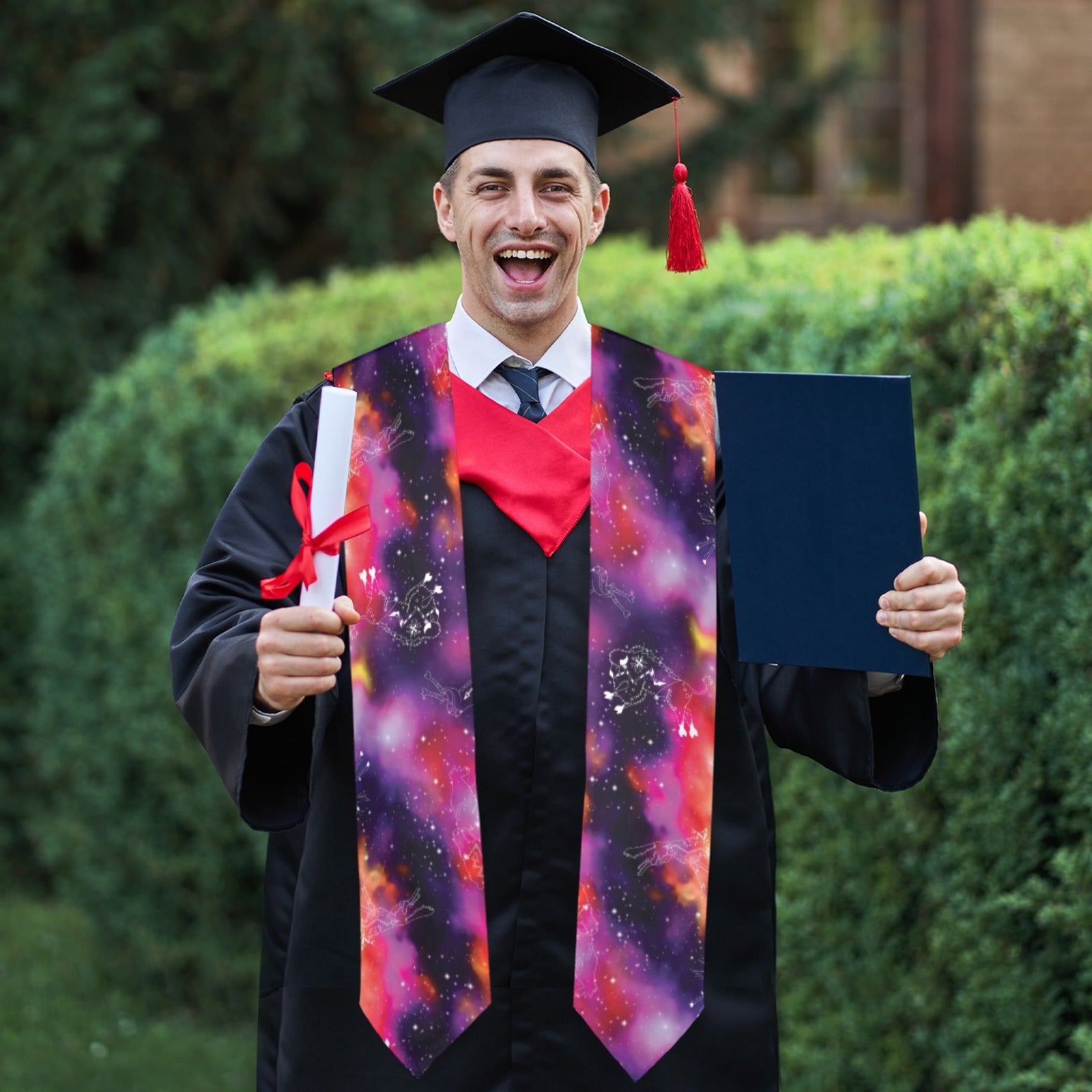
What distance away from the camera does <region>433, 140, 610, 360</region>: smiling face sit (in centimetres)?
236

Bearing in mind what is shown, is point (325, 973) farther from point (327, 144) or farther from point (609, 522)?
point (327, 144)

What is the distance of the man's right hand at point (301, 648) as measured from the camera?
196 cm

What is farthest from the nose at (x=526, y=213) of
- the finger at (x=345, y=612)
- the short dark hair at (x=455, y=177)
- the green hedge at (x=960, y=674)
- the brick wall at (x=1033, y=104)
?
the brick wall at (x=1033, y=104)

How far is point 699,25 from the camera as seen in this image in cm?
841

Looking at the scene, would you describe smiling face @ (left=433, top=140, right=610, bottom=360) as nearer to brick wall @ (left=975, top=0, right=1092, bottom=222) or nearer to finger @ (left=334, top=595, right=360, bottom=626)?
finger @ (left=334, top=595, right=360, bottom=626)

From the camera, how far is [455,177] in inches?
96.4

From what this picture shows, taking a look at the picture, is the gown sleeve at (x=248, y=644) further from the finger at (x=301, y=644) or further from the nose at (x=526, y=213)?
the nose at (x=526, y=213)

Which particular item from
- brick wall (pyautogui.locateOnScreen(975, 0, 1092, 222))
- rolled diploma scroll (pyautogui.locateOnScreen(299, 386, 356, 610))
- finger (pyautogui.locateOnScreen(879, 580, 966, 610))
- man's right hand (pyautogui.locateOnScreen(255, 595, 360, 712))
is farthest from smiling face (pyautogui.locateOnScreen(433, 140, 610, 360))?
brick wall (pyautogui.locateOnScreen(975, 0, 1092, 222))

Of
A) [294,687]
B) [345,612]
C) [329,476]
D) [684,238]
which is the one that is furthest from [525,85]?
[294,687]

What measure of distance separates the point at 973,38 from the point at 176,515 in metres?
8.00

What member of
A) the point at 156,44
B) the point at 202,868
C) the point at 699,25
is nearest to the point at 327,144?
the point at 156,44

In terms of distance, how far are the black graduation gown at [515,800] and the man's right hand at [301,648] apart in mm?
178

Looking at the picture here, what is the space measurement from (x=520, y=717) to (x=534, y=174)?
86cm

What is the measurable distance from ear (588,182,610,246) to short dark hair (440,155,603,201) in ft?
0.05
